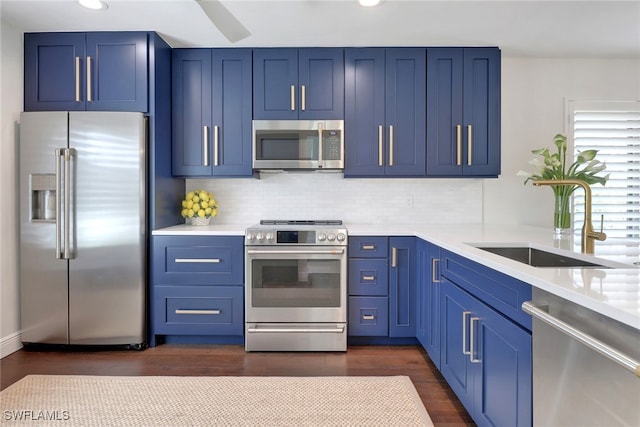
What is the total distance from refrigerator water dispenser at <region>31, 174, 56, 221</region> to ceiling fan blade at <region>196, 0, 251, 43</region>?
73.0 inches

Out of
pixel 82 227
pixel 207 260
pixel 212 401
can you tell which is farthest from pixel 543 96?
pixel 82 227

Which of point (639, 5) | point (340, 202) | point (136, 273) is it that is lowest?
point (136, 273)

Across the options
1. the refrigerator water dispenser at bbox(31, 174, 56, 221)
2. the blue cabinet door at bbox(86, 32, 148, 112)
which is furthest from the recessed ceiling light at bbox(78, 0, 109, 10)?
the refrigerator water dispenser at bbox(31, 174, 56, 221)

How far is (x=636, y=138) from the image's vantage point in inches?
133

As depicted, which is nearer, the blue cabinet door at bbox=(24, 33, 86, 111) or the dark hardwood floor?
the dark hardwood floor

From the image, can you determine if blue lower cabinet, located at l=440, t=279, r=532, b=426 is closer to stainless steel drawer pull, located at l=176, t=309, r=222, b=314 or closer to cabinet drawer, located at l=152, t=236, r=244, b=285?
cabinet drawer, located at l=152, t=236, r=244, b=285

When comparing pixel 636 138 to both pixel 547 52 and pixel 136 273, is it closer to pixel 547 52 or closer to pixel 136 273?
pixel 547 52

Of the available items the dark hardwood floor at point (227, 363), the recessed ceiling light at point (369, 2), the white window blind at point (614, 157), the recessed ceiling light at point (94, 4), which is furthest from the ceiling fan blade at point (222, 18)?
the white window blind at point (614, 157)

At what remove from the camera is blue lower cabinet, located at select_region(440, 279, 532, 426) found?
1361mm

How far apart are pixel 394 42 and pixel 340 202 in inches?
56.1

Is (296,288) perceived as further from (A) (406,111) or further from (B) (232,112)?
(A) (406,111)

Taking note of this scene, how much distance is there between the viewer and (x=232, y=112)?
10.5 ft

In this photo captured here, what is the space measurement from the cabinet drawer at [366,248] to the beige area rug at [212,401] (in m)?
0.89

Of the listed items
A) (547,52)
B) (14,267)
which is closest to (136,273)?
(14,267)
